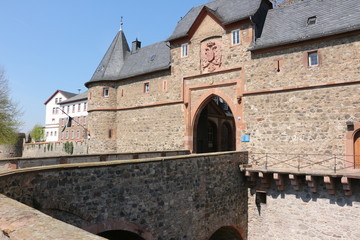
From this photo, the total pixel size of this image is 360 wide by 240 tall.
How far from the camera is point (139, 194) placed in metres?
7.85

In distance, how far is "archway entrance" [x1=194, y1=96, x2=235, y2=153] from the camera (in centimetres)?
1903

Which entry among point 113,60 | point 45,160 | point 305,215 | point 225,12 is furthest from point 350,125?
point 113,60

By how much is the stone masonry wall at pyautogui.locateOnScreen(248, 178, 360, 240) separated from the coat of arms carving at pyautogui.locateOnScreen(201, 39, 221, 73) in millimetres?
7309

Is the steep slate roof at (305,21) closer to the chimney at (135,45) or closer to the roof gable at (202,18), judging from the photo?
the roof gable at (202,18)

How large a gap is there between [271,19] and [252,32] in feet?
5.84

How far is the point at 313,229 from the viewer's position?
1184cm

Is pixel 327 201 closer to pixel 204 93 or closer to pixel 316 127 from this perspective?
pixel 316 127

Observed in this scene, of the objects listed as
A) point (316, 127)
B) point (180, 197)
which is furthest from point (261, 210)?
point (180, 197)

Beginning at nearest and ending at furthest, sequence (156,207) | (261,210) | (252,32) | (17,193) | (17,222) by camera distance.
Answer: (17,222) < (17,193) < (156,207) < (261,210) < (252,32)

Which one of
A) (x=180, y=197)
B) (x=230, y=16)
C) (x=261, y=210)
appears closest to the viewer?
(x=180, y=197)

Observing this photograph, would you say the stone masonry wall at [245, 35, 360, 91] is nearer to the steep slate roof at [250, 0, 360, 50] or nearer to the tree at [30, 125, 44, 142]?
the steep slate roof at [250, 0, 360, 50]

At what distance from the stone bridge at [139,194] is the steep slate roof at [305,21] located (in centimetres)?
659

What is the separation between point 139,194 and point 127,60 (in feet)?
56.9

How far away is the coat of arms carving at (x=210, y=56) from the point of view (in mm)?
16031
